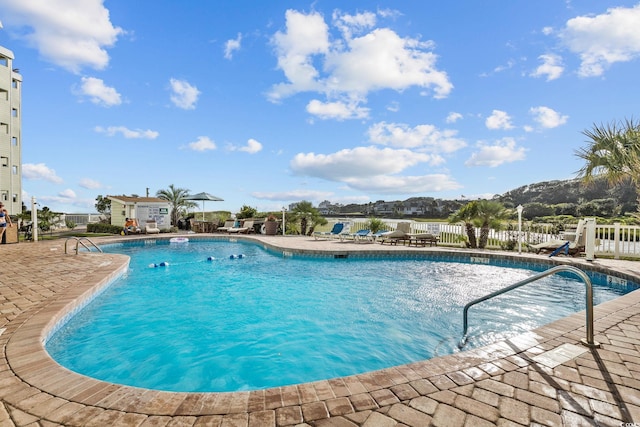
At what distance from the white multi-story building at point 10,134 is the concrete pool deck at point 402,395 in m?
25.8

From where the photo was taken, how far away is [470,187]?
24797 mm

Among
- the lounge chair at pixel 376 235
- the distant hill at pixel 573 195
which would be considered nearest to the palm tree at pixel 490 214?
the lounge chair at pixel 376 235

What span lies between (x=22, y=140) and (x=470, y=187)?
34.6 metres

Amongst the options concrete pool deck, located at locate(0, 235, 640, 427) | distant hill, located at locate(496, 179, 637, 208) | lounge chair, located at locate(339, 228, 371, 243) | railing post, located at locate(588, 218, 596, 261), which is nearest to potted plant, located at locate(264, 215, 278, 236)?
lounge chair, located at locate(339, 228, 371, 243)

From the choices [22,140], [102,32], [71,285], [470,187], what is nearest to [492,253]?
[71,285]

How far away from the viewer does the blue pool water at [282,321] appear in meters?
3.45

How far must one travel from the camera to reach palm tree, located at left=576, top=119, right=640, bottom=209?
26.0 feet

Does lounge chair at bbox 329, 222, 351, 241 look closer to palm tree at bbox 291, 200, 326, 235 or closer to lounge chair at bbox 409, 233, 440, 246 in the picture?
palm tree at bbox 291, 200, 326, 235

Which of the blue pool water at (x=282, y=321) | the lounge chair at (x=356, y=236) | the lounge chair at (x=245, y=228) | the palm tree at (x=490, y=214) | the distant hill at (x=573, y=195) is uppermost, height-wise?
the distant hill at (x=573, y=195)

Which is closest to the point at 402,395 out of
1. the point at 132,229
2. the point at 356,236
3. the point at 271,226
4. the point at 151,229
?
the point at 356,236

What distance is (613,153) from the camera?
829 cm

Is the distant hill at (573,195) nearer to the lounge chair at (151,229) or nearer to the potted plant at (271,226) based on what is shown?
the potted plant at (271,226)

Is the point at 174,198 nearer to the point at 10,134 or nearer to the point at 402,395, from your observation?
the point at 10,134

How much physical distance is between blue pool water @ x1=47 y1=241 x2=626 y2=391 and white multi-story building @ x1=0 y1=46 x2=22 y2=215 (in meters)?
20.7
